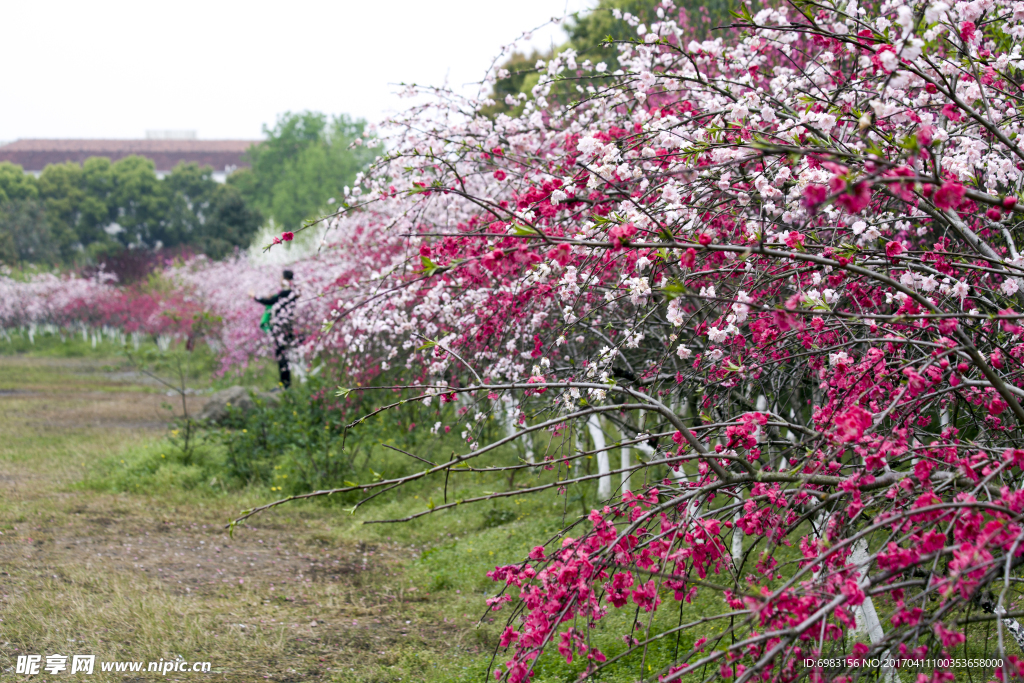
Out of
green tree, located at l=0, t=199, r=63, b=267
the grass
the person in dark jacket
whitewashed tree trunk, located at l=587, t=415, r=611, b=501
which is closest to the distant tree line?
green tree, located at l=0, t=199, r=63, b=267

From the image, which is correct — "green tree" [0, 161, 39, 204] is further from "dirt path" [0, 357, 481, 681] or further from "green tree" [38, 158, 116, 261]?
"dirt path" [0, 357, 481, 681]

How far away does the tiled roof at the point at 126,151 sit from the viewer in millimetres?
67250

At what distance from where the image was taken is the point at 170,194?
51.8 metres

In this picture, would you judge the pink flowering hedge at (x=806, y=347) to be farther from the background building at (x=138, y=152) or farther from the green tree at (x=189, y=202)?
the background building at (x=138, y=152)

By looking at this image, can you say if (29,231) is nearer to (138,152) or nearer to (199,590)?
(138,152)

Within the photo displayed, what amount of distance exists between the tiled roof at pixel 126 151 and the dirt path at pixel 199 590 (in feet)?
218

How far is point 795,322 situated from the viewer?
1.99 m

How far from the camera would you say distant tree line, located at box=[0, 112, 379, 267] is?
145ft

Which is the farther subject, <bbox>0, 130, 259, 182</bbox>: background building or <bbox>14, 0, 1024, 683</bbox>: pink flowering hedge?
<bbox>0, 130, 259, 182</bbox>: background building

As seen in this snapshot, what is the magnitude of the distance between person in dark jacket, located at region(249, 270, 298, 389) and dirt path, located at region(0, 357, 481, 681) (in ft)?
13.9

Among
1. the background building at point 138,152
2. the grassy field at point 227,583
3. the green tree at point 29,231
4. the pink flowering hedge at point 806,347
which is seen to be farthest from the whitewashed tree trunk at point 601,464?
the background building at point 138,152

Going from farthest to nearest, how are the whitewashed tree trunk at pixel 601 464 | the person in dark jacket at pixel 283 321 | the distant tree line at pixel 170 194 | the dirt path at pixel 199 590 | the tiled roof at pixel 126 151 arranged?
the tiled roof at pixel 126 151 < the distant tree line at pixel 170 194 < the person in dark jacket at pixel 283 321 < the whitewashed tree trunk at pixel 601 464 < the dirt path at pixel 199 590

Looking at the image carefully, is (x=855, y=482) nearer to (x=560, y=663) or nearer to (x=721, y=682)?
(x=721, y=682)

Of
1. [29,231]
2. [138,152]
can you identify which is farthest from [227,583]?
[138,152]
